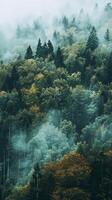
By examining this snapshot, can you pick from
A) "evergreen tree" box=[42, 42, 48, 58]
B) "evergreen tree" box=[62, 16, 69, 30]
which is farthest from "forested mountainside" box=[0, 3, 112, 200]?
"evergreen tree" box=[62, 16, 69, 30]

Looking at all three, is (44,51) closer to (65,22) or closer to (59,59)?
(59,59)

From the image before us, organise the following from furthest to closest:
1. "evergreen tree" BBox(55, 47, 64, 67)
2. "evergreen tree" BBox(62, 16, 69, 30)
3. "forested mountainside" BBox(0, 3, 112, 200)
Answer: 1. "evergreen tree" BBox(62, 16, 69, 30)
2. "evergreen tree" BBox(55, 47, 64, 67)
3. "forested mountainside" BBox(0, 3, 112, 200)

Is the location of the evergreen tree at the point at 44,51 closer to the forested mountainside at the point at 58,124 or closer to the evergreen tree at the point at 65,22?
the forested mountainside at the point at 58,124

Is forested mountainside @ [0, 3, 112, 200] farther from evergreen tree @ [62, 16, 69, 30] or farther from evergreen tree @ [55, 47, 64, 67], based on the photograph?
evergreen tree @ [62, 16, 69, 30]

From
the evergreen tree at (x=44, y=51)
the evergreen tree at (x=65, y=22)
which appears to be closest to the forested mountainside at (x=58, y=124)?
the evergreen tree at (x=44, y=51)

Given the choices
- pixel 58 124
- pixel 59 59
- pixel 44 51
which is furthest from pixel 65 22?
pixel 58 124

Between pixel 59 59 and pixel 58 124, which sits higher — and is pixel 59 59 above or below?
above

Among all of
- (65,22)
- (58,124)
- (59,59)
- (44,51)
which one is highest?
(65,22)

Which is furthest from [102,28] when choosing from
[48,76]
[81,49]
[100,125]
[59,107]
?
[100,125]
